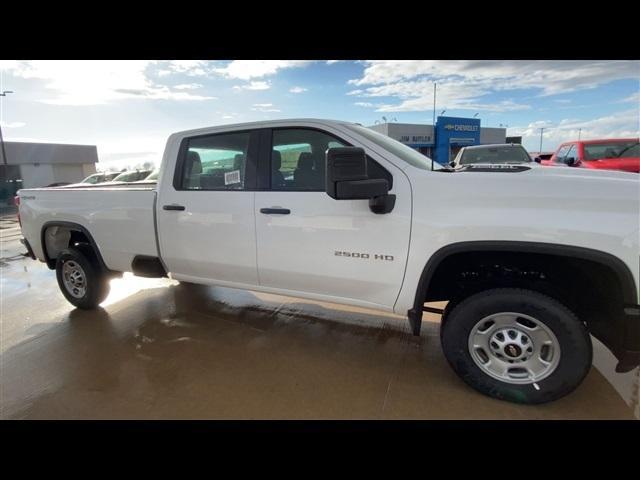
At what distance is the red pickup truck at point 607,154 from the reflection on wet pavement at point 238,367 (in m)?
7.04

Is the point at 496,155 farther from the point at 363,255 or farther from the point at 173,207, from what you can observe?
the point at 173,207

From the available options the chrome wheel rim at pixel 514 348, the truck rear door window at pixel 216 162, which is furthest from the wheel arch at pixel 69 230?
the chrome wheel rim at pixel 514 348

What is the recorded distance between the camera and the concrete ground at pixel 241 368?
2682mm

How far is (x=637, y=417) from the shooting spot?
249 cm

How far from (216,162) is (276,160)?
2.33 feet

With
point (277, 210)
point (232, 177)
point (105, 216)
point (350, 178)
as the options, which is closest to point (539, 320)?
point (350, 178)

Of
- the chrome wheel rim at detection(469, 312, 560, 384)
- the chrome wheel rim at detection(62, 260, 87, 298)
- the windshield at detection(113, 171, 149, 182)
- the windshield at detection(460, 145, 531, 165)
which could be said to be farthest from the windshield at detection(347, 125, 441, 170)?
the windshield at detection(113, 171, 149, 182)

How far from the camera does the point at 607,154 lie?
8.82m

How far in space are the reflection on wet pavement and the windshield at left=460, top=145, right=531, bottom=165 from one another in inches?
230

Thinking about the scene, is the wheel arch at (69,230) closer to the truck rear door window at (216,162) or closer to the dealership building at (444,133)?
the truck rear door window at (216,162)

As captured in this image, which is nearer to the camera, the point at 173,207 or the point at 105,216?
the point at 173,207

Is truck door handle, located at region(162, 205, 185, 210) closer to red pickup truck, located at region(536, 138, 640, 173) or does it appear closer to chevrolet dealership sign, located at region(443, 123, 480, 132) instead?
red pickup truck, located at region(536, 138, 640, 173)

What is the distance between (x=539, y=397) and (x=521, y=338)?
0.41 metres

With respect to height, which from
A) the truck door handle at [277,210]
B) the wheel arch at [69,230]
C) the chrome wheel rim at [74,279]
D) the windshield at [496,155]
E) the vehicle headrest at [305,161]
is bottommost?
the chrome wheel rim at [74,279]
